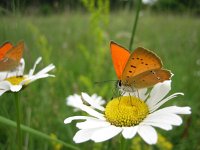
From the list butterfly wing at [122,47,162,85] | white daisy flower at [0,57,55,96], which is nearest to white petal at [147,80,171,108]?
butterfly wing at [122,47,162,85]

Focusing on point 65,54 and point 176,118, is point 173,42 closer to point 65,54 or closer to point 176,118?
point 65,54

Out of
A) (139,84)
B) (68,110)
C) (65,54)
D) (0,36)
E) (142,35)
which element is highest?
(139,84)

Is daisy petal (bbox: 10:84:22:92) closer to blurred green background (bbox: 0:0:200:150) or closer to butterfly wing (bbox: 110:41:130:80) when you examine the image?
blurred green background (bbox: 0:0:200:150)

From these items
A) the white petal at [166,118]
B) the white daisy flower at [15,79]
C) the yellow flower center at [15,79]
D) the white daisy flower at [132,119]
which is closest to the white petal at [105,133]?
the white daisy flower at [132,119]

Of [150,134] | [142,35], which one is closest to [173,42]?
[142,35]

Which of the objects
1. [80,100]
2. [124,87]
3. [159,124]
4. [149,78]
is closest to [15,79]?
[80,100]

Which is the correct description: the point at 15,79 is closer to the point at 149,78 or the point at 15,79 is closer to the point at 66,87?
the point at 149,78
